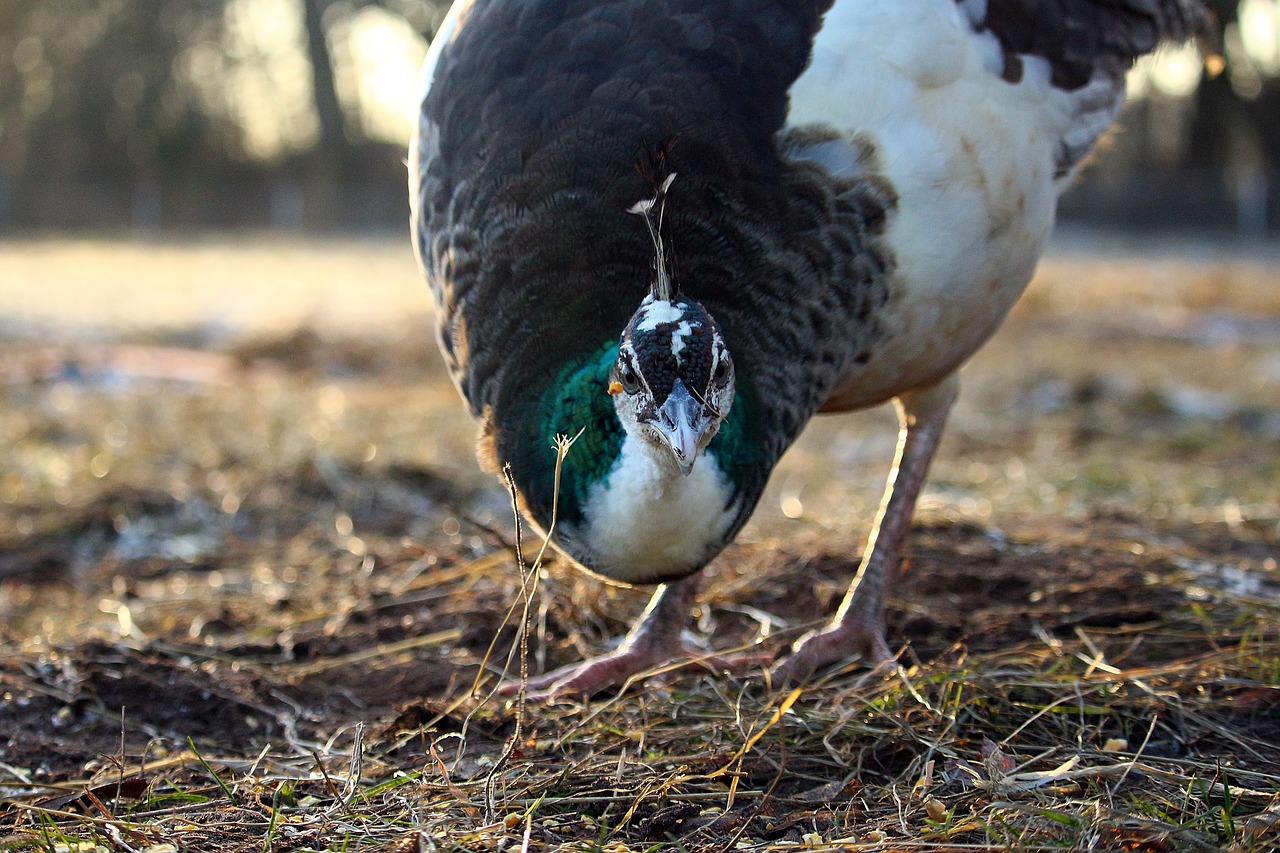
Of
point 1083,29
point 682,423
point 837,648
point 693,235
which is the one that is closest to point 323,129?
point 1083,29

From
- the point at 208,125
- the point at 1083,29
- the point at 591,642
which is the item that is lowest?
the point at 208,125

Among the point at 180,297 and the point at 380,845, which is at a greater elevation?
the point at 380,845

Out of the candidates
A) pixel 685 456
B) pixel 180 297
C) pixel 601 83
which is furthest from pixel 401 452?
pixel 180 297

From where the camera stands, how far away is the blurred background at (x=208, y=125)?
1035 inches

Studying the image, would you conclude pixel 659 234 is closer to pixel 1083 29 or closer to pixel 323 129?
pixel 1083 29

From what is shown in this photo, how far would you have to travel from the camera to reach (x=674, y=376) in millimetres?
2371

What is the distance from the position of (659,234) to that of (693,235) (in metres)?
0.26

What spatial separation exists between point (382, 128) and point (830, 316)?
30042mm

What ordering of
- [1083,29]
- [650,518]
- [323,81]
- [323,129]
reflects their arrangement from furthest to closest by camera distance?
[323,129]
[323,81]
[1083,29]
[650,518]

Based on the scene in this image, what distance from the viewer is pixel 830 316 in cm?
294

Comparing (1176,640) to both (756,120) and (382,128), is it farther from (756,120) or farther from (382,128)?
(382,128)

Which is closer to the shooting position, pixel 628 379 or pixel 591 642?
pixel 628 379

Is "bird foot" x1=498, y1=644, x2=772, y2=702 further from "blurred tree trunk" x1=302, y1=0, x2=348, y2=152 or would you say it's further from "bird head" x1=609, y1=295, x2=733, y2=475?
"blurred tree trunk" x1=302, y1=0, x2=348, y2=152

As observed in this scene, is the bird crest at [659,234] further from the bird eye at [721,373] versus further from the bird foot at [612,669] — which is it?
the bird foot at [612,669]
